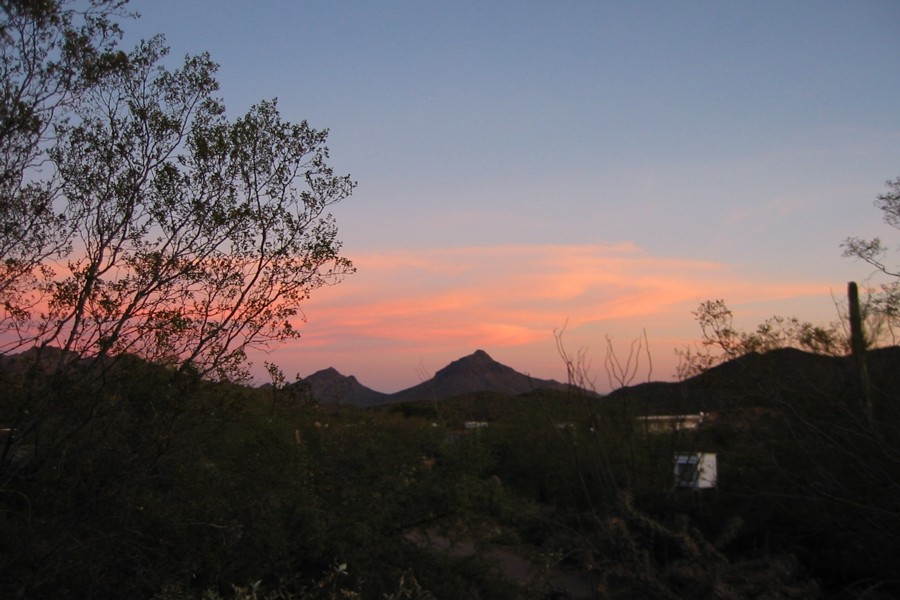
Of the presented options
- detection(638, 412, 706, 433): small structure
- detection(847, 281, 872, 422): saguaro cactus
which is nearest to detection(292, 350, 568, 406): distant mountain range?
detection(638, 412, 706, 433): small structure

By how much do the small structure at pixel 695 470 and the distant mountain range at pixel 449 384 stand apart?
189 cm

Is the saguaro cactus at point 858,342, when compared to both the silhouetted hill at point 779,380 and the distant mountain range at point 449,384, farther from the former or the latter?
the distant mountain range at point 449,384

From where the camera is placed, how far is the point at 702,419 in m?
11.8

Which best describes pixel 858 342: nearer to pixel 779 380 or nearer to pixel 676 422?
pixel 779 380

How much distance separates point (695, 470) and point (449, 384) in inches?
544

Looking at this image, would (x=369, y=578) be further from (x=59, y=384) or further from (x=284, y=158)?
(x=284, y=158)

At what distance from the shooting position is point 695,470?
11.5 metres

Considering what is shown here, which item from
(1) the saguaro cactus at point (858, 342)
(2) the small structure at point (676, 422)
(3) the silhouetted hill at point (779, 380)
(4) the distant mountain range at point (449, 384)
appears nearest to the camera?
(1) the saguaro cactus at point (858, 342)

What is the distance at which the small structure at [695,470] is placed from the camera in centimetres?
1152

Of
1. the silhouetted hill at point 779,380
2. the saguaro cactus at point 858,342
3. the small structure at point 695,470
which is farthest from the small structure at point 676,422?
the saguaro cactus at point 858,342

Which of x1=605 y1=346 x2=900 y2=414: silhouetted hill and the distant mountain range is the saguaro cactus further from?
the distant mountain range

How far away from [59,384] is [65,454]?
2.00 feet

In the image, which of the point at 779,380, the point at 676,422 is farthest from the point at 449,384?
the point at 779,380

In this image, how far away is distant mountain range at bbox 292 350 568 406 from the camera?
10.9 meters
